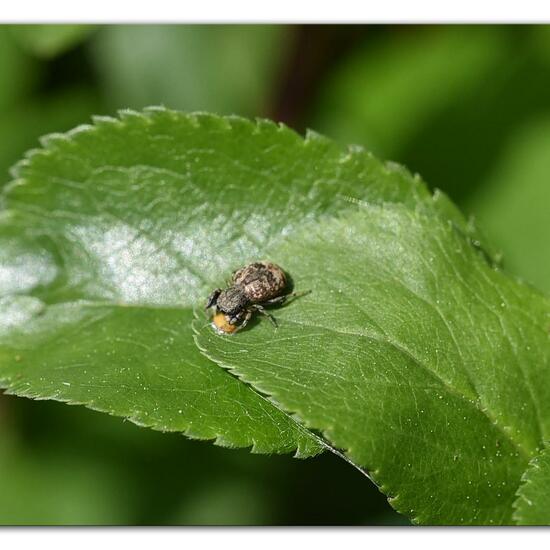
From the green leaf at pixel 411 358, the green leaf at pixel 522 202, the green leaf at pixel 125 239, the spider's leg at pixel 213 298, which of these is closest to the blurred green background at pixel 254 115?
the green leaf at pixel 522 202

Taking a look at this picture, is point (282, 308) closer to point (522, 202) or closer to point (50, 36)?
point (50, 36)

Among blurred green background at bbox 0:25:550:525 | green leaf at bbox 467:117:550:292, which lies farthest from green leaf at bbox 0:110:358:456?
green leaf at bbox 467:117:550:292

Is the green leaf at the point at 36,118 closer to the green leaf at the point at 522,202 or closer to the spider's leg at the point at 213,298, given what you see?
the green leaf at the point at 522,202

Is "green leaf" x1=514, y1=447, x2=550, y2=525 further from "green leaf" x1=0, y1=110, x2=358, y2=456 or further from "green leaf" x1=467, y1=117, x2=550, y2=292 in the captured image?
"green leaf" x1=467, y1=117, x2=550, y2=292

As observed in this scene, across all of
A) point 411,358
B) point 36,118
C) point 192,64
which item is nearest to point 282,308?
point 411,358

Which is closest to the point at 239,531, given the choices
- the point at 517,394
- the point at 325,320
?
the point at 325,320
